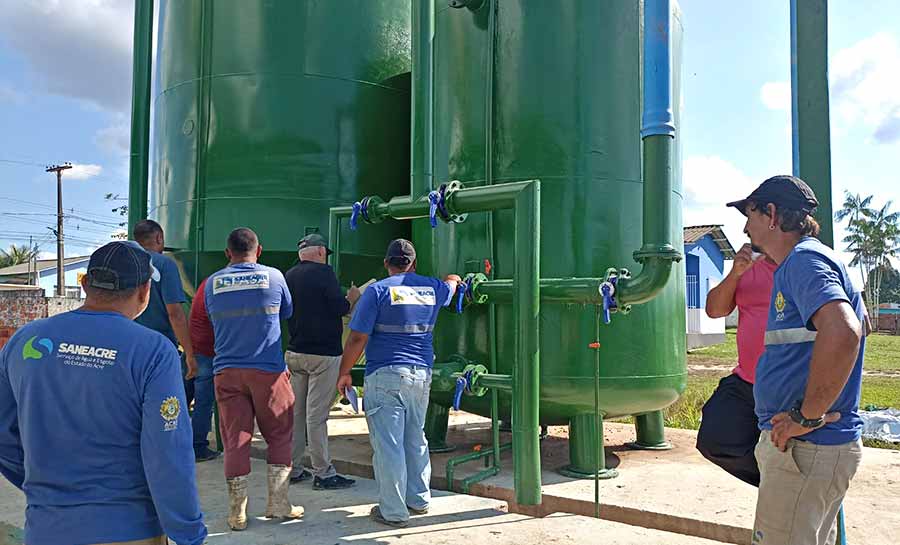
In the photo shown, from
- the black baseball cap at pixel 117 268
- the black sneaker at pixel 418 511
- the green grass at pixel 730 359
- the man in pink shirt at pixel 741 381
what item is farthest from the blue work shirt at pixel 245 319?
the green grass at pixel 730 359

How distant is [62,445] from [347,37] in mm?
5982

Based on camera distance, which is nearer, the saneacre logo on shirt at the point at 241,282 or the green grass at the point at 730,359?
the saneacre logo on shirt at the point at 241,282

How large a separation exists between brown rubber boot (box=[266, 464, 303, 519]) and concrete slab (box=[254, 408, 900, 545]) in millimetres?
1304

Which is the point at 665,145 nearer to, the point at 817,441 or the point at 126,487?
the point at 817,441

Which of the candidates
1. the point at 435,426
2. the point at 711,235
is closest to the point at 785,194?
the point at 435,426

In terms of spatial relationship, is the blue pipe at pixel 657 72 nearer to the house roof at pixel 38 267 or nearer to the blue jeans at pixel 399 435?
the blue jeans at pixel 399 435

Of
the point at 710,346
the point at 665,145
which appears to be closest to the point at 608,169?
the point at 665,145

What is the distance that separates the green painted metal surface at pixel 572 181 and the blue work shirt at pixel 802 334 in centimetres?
261

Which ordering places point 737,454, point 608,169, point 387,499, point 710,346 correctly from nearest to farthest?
point 737,454 → point 387,499 → point 608,169 → point 710,346

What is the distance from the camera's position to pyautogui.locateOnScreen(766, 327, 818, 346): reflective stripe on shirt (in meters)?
2.80

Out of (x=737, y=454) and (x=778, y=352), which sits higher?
(x=778, y=352)

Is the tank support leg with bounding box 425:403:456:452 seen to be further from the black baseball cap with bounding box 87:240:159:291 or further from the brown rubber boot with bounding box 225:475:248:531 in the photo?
the black baseball cap with bounding box 87:240:159:291

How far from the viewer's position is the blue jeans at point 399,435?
4738mm

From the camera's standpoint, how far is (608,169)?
5758 mm
